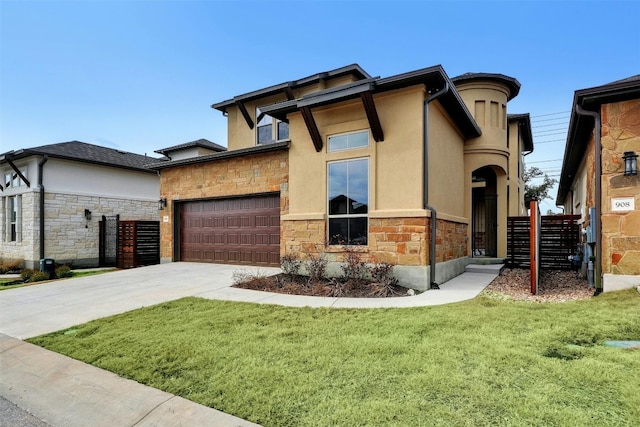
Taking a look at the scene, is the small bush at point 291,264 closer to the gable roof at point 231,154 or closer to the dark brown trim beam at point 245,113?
the gable roof at point 231,154

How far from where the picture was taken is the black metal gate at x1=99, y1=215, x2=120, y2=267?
48.7ft

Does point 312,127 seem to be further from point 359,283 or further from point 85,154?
point 85,154

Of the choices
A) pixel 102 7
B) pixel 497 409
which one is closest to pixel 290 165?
pixel 102 7

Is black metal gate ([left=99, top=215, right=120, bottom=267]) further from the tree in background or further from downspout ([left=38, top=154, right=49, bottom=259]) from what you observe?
the tree in background

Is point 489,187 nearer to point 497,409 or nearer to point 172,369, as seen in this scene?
point 497,409

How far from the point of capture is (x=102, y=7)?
8227 mm

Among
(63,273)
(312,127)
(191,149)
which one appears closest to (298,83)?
(312,127)

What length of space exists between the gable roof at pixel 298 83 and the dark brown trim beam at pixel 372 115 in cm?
533

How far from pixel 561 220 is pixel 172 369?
1130cm

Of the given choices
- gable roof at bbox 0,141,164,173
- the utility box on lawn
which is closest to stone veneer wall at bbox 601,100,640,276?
gable roof at bbox 0,141,164,173

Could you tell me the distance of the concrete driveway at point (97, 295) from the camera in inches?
208

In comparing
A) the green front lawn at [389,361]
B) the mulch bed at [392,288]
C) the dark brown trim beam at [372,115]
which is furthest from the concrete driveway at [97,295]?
the dark brown trim beam at [372,115]

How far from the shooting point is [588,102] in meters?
5.95

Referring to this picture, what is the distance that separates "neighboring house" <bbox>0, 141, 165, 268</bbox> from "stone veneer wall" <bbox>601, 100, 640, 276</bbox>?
1496 centimetres
